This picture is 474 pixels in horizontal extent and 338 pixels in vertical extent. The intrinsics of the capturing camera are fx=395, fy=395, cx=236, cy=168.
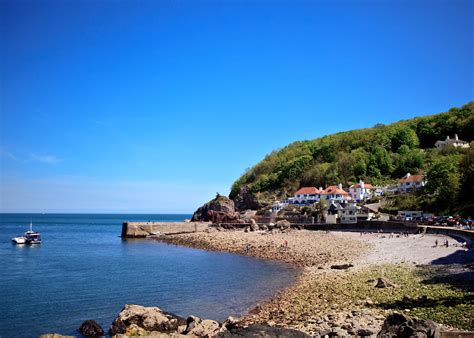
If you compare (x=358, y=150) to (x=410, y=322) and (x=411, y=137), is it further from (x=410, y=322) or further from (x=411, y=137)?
(x=410, y=322)

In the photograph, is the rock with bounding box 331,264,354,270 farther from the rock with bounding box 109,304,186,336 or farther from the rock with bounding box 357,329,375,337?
the rock with bounding box 357,329,375,337

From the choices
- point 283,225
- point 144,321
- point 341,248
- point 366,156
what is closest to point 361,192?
point 366,156

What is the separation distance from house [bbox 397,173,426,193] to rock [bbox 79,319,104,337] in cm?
7787

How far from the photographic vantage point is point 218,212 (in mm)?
96562

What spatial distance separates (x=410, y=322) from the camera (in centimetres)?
1299

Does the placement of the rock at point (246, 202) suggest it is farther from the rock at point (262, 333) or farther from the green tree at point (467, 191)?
the rock at point (262, 333)

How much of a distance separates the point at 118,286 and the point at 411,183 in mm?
74658

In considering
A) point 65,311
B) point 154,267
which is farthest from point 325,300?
point 154,267

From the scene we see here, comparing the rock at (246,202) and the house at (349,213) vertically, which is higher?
the rock at (246,202)

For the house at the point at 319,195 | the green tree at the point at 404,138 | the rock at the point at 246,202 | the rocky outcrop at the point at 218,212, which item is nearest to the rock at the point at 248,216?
the rocky outcrop at the point at 218,212

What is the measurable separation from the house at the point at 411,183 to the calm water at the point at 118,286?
54.2m

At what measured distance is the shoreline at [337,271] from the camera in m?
17.6

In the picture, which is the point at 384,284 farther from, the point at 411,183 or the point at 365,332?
the point at 411,183

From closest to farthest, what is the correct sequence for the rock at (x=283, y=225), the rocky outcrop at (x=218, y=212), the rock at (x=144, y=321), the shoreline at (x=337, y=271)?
1. the shoreline at (x=337, y=271)
2. the rock at (x=144, y=321)
3. the rock at (x=283, y=225)
4. the rocky outcrop at (x=218, y=212)
